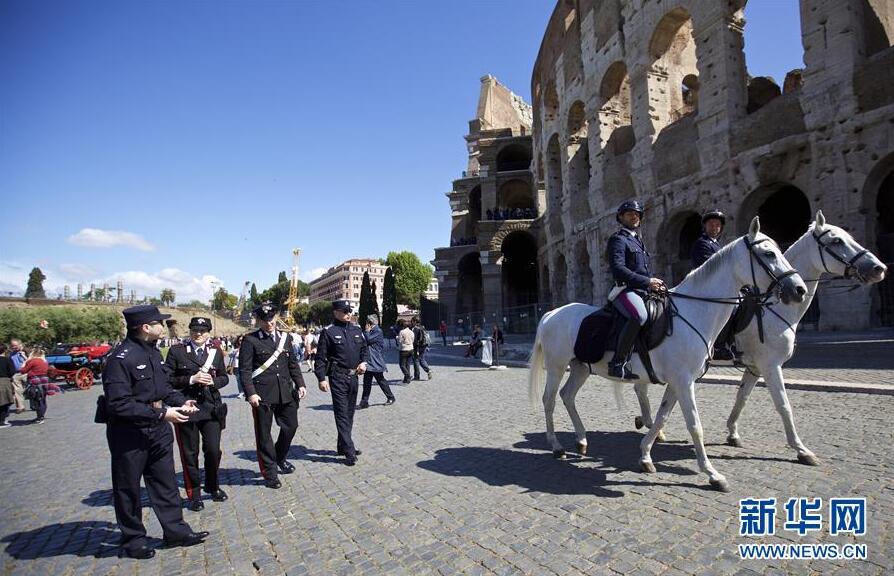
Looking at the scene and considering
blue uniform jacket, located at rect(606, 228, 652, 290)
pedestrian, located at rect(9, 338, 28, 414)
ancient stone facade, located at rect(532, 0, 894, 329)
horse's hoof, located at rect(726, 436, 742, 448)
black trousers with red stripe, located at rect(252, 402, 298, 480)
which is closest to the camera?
blue uniform jacket, located at rect(606, 228, 652, 290)

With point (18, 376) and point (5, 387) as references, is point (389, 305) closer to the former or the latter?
point (18, 376)

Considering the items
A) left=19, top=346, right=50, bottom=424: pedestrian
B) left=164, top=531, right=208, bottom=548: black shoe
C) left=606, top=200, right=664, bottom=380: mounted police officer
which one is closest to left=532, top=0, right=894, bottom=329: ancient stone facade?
left=606, top=200, right=664, bottom=380: mounted police officer

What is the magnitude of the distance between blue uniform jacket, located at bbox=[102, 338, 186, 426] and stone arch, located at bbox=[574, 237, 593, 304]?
78.2 ft

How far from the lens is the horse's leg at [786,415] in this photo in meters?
4.50

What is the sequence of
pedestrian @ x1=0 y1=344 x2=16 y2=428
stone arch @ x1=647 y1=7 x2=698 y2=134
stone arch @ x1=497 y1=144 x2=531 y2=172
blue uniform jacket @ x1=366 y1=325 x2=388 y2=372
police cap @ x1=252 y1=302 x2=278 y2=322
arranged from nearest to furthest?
police cap @ x1=252 y1=302 x2=278 y2=322 → blue uniform jacket @ x1=366 y1=325 x2=388 y2=372 → pedestrian @ x1=0 y1=344 x2=16 y2=428 → stone arch @ x1=647 y1=7 x2=698 y2=134 → stone arch @ x1=497 y1=144 x2=531 y2=172

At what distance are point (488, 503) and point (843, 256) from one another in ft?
14.4

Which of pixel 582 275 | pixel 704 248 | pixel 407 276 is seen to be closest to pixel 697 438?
pixel 704 248

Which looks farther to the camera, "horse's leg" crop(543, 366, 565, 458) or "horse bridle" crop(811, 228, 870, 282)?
"horse's leg" crop(543, 366, 565, 458)

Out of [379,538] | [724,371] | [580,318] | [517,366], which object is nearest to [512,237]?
[517,366]

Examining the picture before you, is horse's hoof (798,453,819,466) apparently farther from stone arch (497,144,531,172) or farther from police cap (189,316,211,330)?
stone arch (497,144,531,172)

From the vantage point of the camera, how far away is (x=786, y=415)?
4.70 metres

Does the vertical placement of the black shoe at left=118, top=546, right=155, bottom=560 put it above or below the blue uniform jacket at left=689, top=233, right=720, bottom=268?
below

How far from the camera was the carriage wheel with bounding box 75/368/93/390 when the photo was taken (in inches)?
737

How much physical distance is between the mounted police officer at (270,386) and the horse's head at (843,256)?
5.89m
